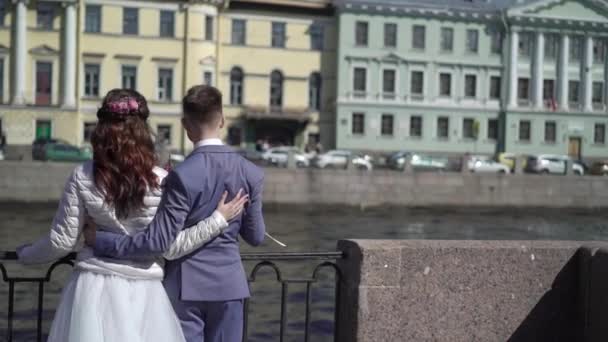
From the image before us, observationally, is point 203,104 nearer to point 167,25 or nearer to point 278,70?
point 167,25

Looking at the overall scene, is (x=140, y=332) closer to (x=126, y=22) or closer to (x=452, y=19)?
(x=126, y=22)

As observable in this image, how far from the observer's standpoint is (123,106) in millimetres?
3365

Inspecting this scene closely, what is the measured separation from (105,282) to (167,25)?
43.3 metres

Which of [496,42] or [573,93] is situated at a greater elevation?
[496,42]

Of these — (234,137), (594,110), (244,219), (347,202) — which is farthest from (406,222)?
(594,110)

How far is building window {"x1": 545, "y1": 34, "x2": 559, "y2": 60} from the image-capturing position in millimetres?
50531

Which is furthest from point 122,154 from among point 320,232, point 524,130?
point 524,130

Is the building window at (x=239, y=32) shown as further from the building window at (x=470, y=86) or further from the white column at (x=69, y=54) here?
the building window at (x=470, y=86)

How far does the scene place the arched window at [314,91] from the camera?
158ft

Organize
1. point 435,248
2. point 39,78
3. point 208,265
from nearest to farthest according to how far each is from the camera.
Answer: point 208,265, point 435,248, point 39,78

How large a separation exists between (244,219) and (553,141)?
49.9 metres

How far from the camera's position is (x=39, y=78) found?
43781 mm

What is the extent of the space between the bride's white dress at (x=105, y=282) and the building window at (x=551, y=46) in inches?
1977

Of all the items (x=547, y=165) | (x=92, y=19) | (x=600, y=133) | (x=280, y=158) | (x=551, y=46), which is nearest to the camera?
(x=280, y=158)
